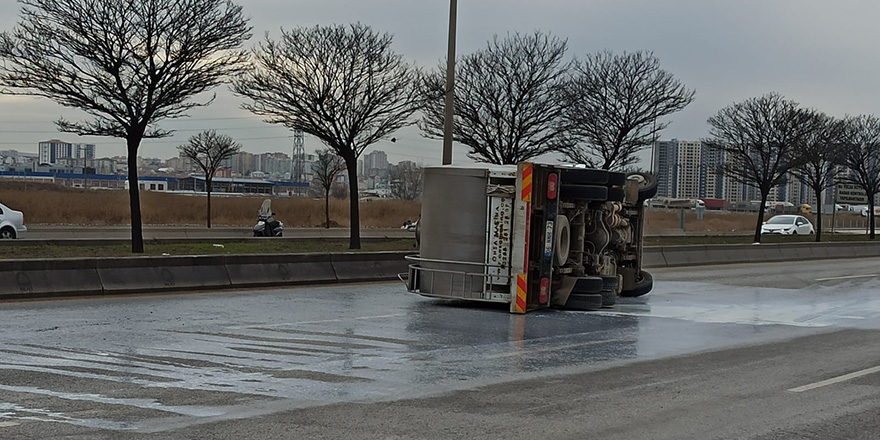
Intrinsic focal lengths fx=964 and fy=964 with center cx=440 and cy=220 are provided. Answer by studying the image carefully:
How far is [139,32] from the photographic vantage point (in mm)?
20797

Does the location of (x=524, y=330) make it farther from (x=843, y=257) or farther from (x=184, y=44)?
(x=843, y=257)

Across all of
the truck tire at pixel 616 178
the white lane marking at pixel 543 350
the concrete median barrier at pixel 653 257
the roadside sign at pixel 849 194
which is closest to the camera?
the white lane marking at pixel 543 350

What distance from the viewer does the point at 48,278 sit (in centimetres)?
1491

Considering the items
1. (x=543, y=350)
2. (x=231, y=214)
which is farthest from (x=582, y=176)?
(x=231, y=214)

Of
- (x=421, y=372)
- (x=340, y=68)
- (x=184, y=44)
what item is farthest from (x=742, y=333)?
(x=340, y=68)

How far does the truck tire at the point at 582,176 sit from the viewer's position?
14.8m

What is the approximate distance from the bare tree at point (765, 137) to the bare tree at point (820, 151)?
0.60 m

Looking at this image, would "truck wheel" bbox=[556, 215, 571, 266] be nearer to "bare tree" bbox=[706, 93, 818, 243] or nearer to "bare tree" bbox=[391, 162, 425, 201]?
"bare tree" bbox=[706, 93, 818, 243]

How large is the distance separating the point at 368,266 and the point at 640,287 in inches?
222

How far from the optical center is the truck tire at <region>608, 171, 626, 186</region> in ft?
50.4

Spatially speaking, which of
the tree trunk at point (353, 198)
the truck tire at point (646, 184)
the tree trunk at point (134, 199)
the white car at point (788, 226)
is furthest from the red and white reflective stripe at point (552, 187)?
the white car at point (788, 226)

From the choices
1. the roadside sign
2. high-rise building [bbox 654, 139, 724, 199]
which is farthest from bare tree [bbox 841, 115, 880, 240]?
high-rise building [bbox 654, 139, 724, 199]

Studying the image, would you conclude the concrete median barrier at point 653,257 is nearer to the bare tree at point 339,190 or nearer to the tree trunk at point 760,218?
the tree trunk at point 760,218

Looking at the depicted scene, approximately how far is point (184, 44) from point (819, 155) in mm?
32853
